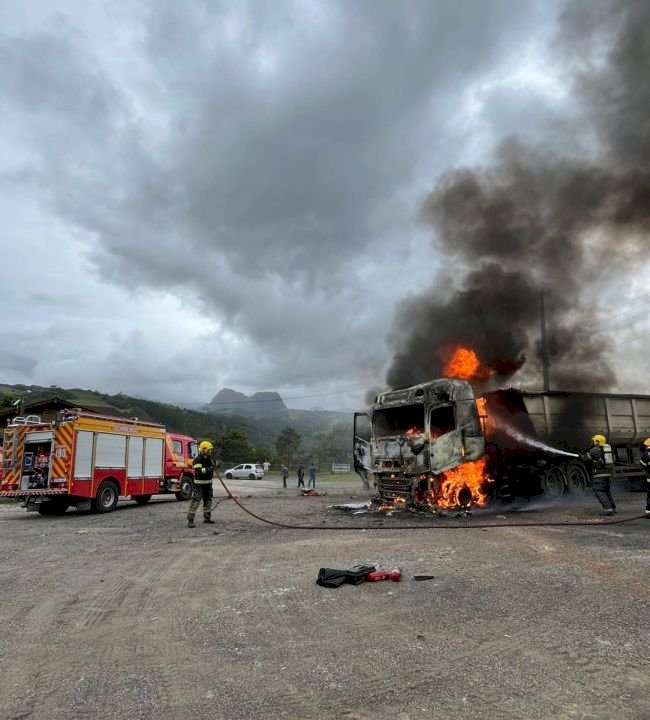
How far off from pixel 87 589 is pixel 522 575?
4872mm

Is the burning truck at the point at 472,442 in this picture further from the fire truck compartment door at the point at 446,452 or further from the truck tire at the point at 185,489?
the truck tire at the point at 185,489

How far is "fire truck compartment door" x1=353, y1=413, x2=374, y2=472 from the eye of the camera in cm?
1254

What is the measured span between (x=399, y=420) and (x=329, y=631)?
26.3 feet

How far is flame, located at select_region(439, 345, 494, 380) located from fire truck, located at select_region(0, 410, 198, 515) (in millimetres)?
9601

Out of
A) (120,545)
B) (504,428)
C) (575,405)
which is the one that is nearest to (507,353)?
(575,405)

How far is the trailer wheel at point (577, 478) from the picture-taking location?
44.3ft

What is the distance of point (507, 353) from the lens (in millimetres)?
17469

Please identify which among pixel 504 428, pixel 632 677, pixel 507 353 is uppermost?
pixel 507 353

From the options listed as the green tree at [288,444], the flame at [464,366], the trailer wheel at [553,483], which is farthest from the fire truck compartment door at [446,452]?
the green tree at [288,444]

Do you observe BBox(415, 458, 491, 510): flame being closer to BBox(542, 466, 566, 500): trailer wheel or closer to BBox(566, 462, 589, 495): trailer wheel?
BBox(542, 466, 566, 500): trailer wheel

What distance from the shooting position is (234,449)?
180 feet

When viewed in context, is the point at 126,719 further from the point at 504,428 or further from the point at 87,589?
the point at 504,428

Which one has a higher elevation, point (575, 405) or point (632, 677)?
point (575, 405)

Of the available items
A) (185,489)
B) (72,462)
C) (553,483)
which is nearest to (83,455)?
(72,462)
